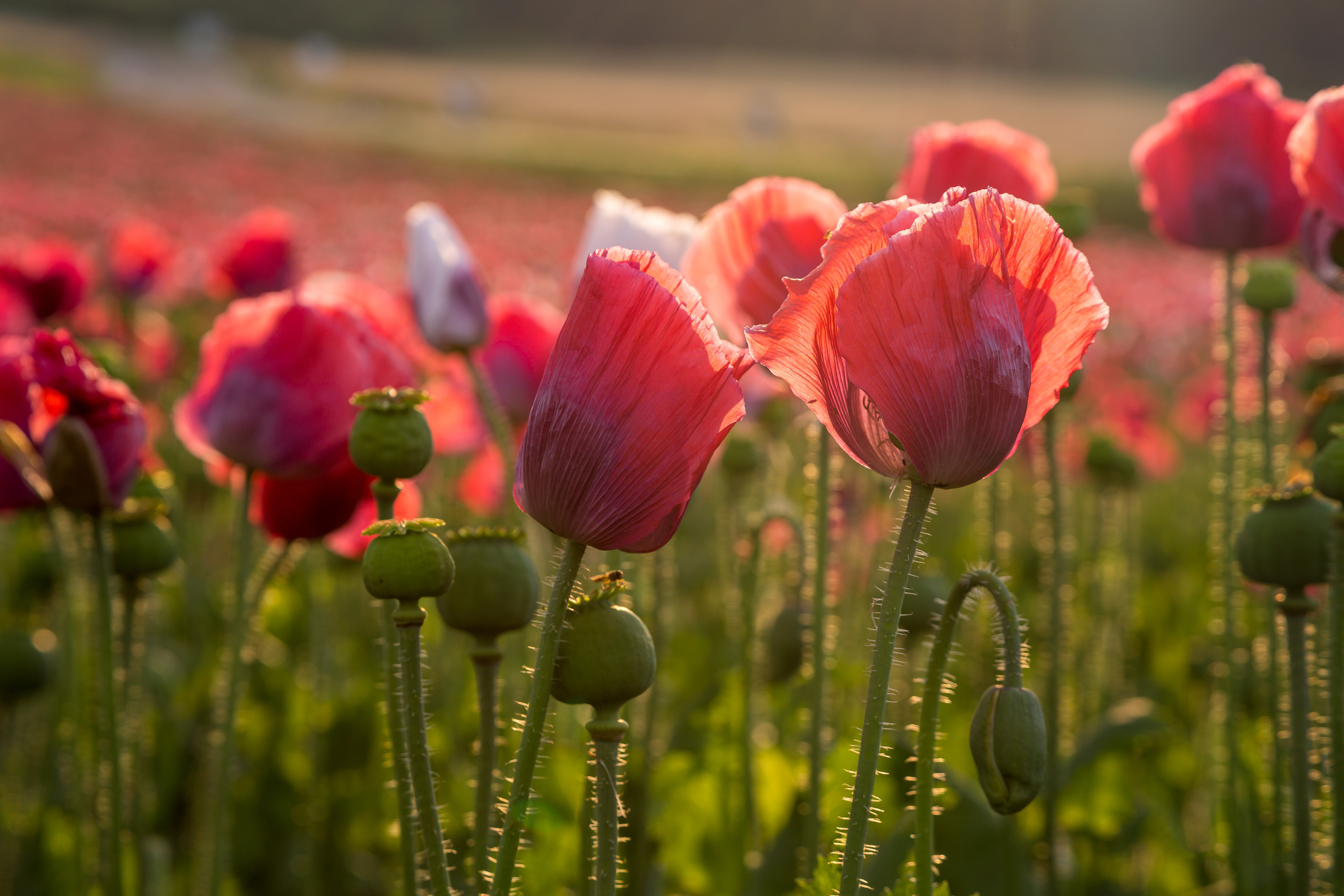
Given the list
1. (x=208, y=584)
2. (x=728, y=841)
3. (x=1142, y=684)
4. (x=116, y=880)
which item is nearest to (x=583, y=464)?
(x=116, y=880)

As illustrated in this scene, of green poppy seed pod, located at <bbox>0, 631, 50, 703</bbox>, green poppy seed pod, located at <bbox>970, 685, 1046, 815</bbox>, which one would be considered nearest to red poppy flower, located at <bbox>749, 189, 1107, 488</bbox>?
green poppy seed pod, located at <bbox>970, 685, 1046, 815</bbox>

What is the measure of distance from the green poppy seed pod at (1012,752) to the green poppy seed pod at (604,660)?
0.82ft

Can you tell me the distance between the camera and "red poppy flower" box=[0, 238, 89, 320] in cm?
287

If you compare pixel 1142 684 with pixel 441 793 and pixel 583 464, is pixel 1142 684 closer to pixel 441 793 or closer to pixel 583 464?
pixel 441 793

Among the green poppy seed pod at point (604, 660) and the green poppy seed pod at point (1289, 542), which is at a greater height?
the green poppy seed pod at point (1289, 542)

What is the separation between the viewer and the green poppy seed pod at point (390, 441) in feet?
3.01

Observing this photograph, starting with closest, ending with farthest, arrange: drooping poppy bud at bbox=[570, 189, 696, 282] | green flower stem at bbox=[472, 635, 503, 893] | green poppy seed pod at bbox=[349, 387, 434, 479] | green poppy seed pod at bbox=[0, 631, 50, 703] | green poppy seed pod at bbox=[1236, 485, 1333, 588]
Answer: green poppy seed pod at bbox=[349, 387, 434, 479]
green flower stem at bbox=[472, 635, 503, 893]
green poppy seed pod at bbox=[1236, 485, 1333, 588]
green poppy seed pod at bbox=[0, 631, 50, 703]
drooping poppy bud at bbox=[570, 189, 696, 282]

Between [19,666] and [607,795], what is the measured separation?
1.22 meters

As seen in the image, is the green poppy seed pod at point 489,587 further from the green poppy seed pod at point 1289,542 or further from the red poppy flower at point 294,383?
the green poppy seed pod at point 1289,542

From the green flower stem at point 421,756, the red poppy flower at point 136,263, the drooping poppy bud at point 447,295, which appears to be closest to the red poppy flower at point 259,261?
the red poppy flower at point 136,263

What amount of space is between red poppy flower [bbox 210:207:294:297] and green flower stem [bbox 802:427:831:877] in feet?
7.02

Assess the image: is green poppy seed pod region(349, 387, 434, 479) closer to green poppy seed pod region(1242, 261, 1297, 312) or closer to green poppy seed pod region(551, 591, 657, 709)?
green poppy seed pod region(551, 591, 657, 709)

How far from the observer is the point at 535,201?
49.5 ft

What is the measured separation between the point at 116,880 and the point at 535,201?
46.6 ft
